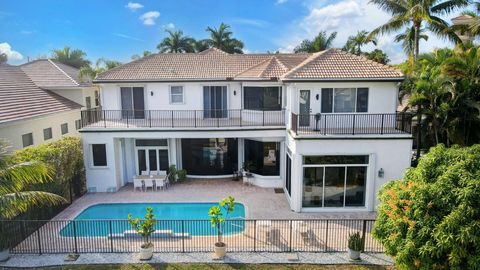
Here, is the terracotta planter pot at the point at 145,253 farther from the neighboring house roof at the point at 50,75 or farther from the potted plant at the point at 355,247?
the neighboring house roof at the point at 50,75

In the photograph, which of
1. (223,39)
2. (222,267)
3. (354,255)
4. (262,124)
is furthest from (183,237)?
(223,39)

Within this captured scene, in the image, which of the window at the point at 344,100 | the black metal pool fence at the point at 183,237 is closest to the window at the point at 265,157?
the window at the point at 344,100

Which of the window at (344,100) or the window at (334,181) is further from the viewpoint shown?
the window at (344,100)

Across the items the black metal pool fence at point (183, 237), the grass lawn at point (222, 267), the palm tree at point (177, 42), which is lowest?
the grass lawn at point (222, 267)

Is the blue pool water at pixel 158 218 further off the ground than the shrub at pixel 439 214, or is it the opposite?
the shrub at pixel 439 214

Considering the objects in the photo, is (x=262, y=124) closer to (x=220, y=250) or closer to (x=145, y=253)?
(x=220, y=250)

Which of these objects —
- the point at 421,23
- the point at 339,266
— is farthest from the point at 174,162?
the point at 421,23
